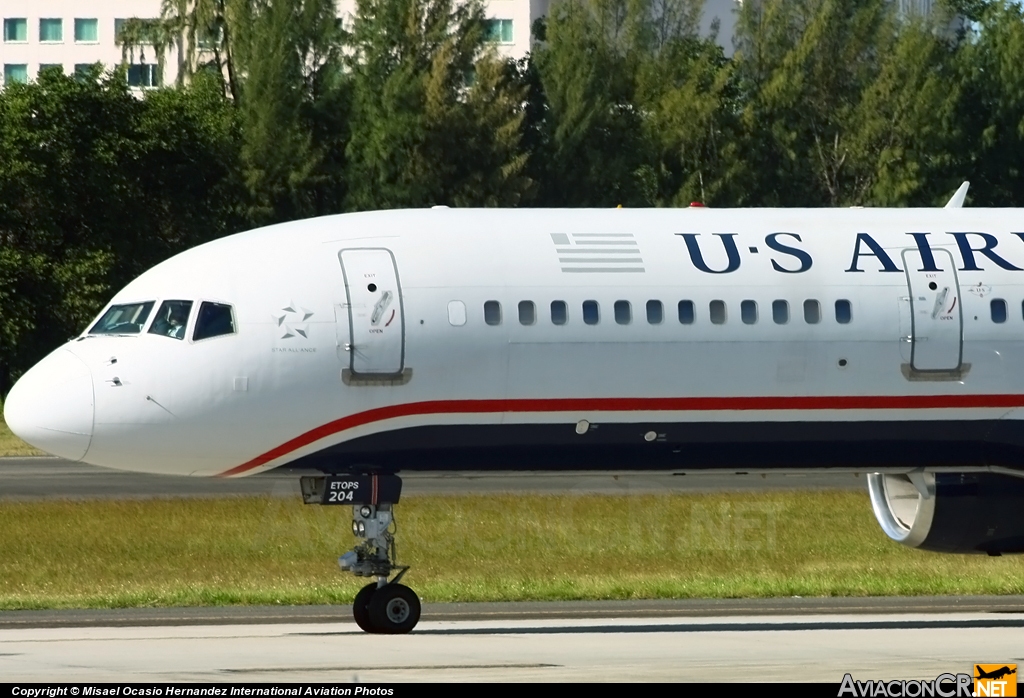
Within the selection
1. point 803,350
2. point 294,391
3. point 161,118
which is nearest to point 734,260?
point 803,350

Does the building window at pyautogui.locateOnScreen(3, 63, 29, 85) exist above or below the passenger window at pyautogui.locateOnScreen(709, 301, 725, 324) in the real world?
above

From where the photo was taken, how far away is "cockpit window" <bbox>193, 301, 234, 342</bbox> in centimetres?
2319

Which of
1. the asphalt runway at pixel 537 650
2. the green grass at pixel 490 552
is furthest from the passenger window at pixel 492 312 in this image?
the green grass at pixel 490 552

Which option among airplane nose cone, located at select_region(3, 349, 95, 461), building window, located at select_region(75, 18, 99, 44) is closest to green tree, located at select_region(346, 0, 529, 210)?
airplane nose cone, located at select_region(3, 349, 95, 461)

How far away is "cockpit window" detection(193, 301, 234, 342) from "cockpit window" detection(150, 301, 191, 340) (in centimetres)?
18

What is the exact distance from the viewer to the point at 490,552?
109 ft

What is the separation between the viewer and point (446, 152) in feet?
277

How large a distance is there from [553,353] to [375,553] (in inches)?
127

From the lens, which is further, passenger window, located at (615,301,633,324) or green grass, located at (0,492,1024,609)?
green grass, located at (0,492,1024,609)

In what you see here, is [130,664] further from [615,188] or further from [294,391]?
[615,188]

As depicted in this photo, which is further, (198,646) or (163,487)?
(163,487)

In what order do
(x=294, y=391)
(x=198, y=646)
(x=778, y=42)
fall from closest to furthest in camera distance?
(x=198, y=646), (x=294, y=391), (x=778, y=42)

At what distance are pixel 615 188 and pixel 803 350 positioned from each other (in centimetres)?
6483

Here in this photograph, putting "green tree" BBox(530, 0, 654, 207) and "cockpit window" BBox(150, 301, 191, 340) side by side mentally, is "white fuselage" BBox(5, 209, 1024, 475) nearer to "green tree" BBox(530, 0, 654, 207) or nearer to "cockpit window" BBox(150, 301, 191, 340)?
"cockpit window" BBox(150, 301, 191, 340)
